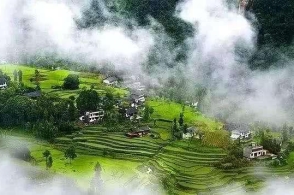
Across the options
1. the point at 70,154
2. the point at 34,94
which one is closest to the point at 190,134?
the point at 70,154

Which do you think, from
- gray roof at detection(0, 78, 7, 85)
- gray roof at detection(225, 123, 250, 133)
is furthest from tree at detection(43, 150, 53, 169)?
gray roof at detection(0, 78, 7, 85)

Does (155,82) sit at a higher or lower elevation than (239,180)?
higher

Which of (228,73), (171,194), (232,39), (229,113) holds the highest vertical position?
(232,39)

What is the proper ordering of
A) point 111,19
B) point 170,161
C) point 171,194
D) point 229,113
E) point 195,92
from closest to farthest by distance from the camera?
1. point 171,194
2. point 170,161
3. point 229,113
4. point 195,92
5. point 111,19

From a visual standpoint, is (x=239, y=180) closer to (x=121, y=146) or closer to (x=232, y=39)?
(x=121, y=146)

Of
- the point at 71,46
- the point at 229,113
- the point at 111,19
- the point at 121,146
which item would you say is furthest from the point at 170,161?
the point at 111,19

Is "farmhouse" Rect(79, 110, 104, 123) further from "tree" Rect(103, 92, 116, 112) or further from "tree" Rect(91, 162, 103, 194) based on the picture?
"tree" Rect(91, 162, 103, 194)
